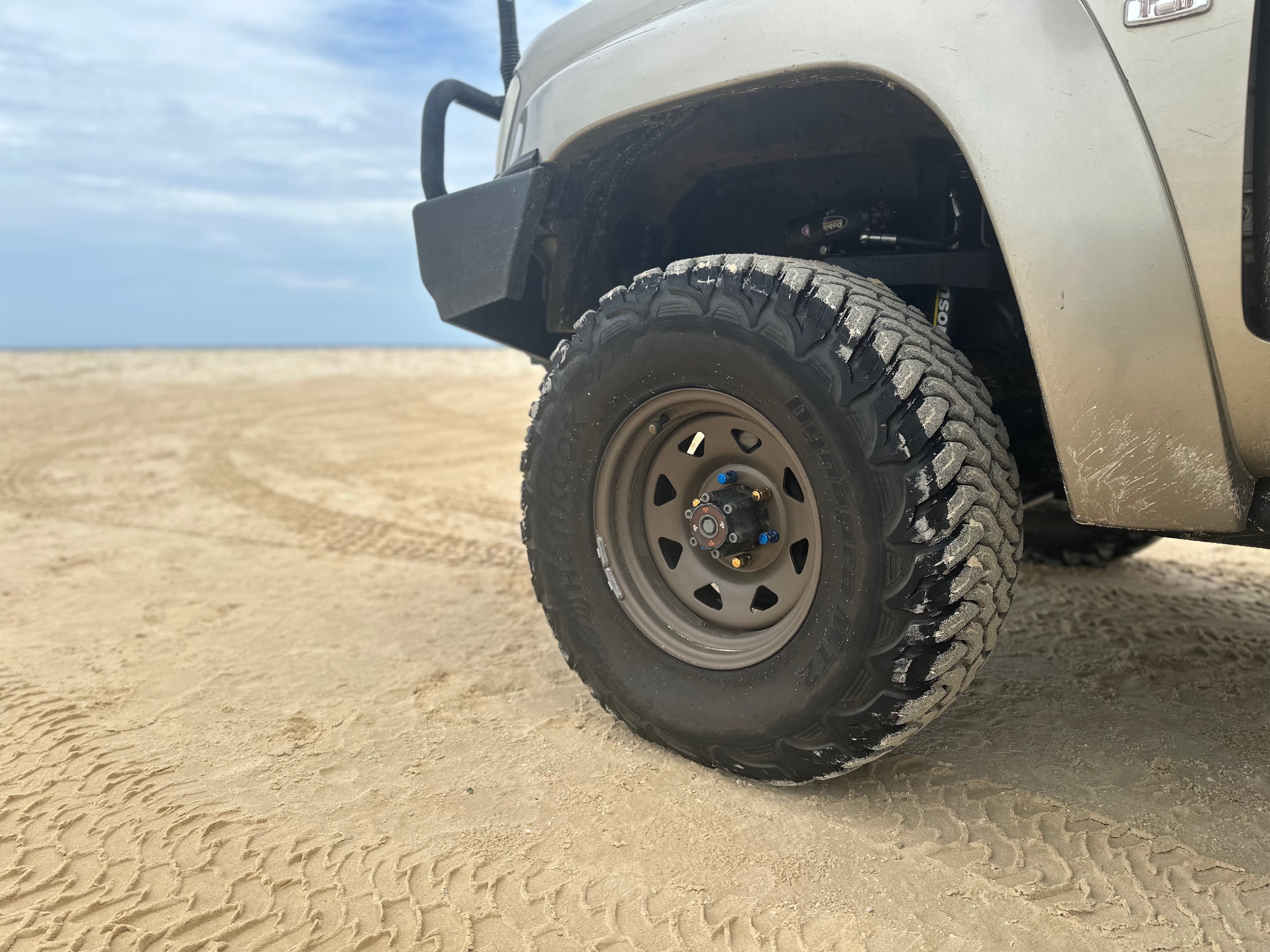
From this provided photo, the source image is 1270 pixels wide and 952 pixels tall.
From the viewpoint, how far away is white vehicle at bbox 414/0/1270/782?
63.1 inches

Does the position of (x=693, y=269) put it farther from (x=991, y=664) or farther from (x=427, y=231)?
(x=991, y=664)

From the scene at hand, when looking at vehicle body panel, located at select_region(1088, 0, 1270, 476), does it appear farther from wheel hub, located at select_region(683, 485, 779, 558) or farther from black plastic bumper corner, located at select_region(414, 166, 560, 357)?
black plastic bumper corner, located at select_region(414, 166, 560, 357)

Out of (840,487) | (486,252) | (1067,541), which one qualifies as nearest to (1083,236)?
(840,487)

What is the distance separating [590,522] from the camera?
7.97ft

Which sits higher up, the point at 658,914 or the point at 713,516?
the point at 713,516

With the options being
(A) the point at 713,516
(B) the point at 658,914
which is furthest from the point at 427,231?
(B) the point at 658,914

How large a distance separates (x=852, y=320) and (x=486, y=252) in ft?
4.04

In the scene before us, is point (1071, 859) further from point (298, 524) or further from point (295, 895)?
point (298, 524)

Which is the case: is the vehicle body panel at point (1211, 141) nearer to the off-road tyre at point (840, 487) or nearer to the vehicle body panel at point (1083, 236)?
the vehicle body panel at point (1083, 236)

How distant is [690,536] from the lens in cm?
242

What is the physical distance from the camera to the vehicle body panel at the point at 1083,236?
1.61 metres

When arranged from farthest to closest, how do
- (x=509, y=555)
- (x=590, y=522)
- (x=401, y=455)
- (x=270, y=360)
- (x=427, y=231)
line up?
(x=270, y=360) → (x=401, y=455) → (x=509, y=555) → (x=427, y=231) → (x=590, y=522)

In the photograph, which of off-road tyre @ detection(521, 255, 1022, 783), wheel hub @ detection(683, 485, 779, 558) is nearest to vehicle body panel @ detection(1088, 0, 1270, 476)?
off-road tyre @ detection(521, 255, 1022, 783)

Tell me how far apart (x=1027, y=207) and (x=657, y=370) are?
2.92 ft
